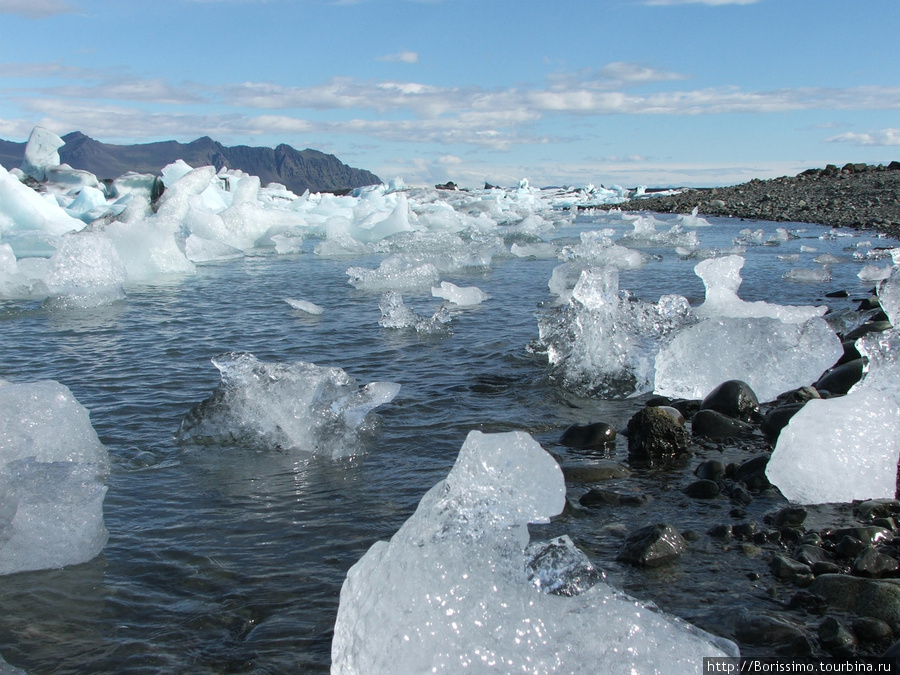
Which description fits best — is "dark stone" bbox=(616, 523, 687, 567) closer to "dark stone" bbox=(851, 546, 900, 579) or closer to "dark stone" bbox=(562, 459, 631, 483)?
"dark stone" bbox=(851, 546, 900, 579)

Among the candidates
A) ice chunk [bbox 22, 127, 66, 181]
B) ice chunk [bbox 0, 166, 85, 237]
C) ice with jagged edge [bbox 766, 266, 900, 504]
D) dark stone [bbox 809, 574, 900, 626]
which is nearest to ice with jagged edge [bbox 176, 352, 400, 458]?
ice with jagged edge [bbox 766, 266, 900, 504]

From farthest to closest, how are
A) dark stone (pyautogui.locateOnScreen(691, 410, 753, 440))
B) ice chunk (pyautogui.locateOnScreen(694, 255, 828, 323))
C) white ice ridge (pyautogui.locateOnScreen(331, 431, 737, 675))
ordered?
ice chunk (pyautogui.locateOnScreen(694, 255, 828, 323)), dark stone (pyautogui.locateOnScreen(691, 410, 753, 440)), white ice ridge (pyautogui.locateOnScreen(331, 431, 737, 675))

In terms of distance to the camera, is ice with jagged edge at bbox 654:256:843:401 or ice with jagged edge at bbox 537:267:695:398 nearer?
ice with jagged edge at bbox 654:256:843:401

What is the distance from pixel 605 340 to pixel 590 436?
1.45 meters

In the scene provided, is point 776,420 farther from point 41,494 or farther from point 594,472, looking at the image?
point 41,494

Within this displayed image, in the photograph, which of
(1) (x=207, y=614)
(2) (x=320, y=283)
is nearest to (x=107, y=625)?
(1) (x=207, y=614)

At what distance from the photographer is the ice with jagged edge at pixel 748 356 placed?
4.99 metres

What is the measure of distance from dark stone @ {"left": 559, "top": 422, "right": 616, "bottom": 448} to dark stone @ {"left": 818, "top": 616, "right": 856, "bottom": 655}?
6.19 feet

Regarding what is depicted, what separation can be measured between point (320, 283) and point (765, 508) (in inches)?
368

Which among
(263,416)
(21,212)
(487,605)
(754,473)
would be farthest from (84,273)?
(487,605)

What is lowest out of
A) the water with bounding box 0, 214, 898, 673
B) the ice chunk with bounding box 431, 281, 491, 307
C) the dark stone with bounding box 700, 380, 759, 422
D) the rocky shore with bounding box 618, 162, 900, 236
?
the water with bounding box 0, 214, 898, 673

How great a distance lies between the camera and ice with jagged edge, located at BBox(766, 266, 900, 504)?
3.36 metres

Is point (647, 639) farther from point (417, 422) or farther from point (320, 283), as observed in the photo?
point (320, 283)

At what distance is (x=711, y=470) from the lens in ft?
12.1
